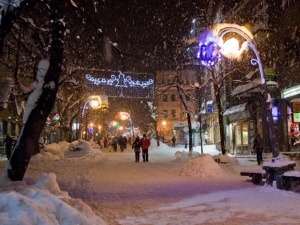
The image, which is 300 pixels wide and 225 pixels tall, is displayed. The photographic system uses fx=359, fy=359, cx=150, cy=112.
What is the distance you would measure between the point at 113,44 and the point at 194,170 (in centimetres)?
705

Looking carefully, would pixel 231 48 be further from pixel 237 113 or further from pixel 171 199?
pixel 237 113

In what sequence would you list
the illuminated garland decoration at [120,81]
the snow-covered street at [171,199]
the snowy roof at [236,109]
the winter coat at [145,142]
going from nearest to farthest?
1. the snow-covered street at [171,199]
2. the winter coat at [145,142]
3. the snowy roof at [236,109]
4. the illuminated garland decoration at [120,81]

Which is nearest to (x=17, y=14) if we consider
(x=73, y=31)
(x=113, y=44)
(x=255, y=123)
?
(x=113, y=44)

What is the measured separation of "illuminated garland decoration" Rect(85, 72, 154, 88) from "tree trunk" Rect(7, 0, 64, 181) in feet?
72.5

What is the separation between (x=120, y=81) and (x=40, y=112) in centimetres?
2362

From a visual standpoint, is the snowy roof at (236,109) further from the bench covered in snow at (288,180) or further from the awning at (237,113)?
the bench covered in snow at (288,180)

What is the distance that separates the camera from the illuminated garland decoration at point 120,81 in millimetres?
33425

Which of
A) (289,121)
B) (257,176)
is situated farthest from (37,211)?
(289,121)

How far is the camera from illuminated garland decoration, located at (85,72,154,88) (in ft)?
110

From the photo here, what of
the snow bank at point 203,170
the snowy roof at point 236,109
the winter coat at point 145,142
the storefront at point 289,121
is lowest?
the snow bank at point 203,170

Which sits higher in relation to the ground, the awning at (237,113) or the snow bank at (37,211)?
the awning at (237,113)

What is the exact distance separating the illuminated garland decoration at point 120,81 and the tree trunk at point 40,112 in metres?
22.1

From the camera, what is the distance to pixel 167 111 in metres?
87.9

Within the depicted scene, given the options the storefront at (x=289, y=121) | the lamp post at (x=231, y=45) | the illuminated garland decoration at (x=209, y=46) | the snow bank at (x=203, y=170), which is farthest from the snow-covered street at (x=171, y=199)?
the storefront at (x=289, y=121)
